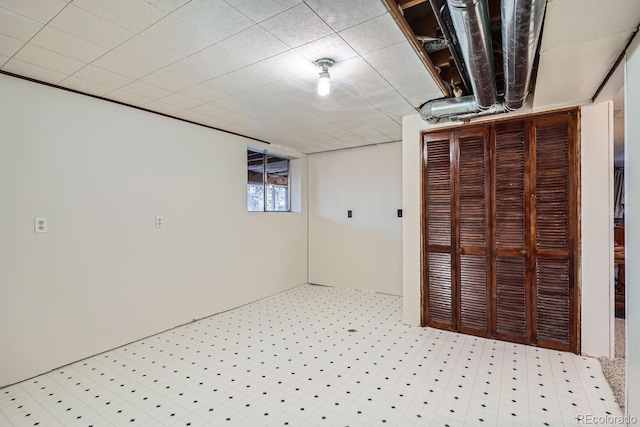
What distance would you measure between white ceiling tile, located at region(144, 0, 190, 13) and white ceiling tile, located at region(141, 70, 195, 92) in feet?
2.73

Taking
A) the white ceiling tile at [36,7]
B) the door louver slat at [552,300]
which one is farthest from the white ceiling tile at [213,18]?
the door louver slat at [552,300]

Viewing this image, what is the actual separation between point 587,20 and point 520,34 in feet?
1.17

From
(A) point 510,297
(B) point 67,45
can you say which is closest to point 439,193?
(A) point 510,297

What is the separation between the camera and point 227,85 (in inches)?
107

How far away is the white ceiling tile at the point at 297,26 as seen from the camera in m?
1.75

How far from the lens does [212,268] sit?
407 centimetres

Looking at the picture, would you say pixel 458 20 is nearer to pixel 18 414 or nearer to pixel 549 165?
pixel 549 165

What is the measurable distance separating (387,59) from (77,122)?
8.84 ft

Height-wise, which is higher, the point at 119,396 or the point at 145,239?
the point at 145,239

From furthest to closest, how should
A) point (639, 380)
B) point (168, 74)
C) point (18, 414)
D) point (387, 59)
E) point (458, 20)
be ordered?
1. point (168, 74)
2. point (387, 59)
3. point (18, 414)
4. point (639, 380)
5. point (458, 20)

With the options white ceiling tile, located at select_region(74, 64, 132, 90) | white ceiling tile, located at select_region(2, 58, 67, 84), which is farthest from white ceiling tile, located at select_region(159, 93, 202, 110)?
white ceiling tile, located at select_region(2, 58, 67, 84)

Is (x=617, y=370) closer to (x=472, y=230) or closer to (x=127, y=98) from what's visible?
(x=472, y=230)

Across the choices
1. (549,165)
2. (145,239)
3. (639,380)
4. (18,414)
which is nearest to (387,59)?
(549,165)

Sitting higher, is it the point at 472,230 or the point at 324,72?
the point at 324,72
